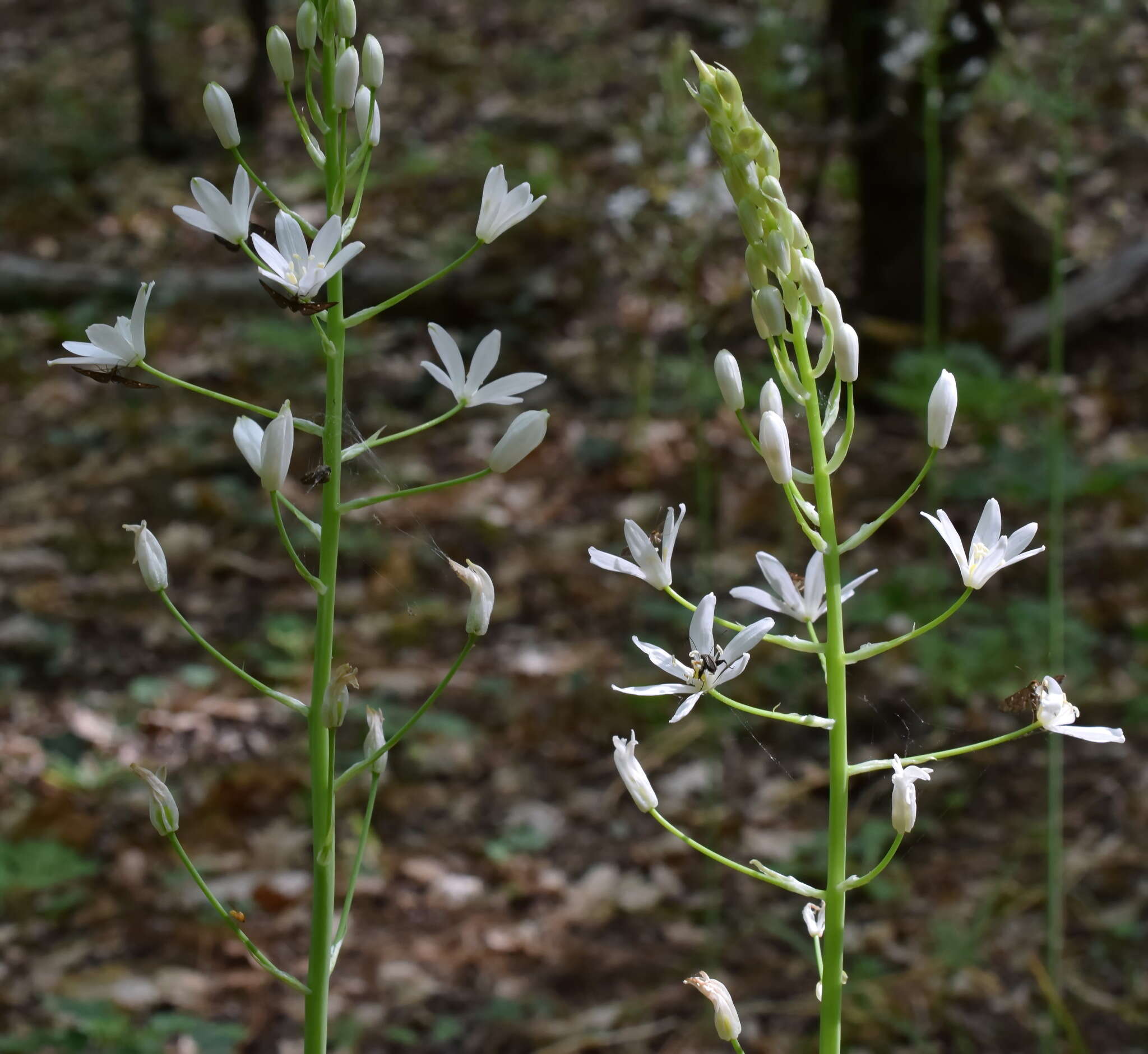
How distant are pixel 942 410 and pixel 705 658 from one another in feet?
1.40

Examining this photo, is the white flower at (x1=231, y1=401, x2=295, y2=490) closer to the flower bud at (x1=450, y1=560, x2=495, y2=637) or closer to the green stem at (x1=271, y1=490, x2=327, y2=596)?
the green stem at (x1=271, y1=490, x2=327, y2=596)

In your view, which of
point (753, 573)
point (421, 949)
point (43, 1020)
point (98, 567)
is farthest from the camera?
point (98, 567)

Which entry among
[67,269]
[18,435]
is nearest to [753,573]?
[18,435]

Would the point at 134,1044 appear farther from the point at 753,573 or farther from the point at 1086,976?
the point at 753,573

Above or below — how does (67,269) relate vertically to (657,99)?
below

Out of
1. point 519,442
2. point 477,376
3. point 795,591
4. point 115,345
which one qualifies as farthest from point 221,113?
point 795,591

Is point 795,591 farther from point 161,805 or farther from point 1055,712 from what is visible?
point 161,805

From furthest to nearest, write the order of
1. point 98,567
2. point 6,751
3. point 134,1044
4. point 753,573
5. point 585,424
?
1. point 585,424
2. point 98,567
3. point 753,573
4. point 6,751
5. point 134,1044

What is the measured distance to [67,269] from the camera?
8.24 metres

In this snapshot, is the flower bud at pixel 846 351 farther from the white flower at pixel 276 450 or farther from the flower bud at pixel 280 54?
the flower bud at pixel 280 54

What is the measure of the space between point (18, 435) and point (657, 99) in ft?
15.9

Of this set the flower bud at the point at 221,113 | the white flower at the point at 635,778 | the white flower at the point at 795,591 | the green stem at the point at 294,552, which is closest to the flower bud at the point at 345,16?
the flower bud at the point at 221,113

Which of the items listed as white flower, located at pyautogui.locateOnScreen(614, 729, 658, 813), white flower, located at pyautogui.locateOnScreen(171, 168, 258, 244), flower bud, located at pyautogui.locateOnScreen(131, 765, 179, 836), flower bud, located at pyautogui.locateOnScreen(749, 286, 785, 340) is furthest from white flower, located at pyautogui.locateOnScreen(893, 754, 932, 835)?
white flower, located at pyautogui.locateOnScreen(171, 168, 258, 244)

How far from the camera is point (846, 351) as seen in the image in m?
1.34
